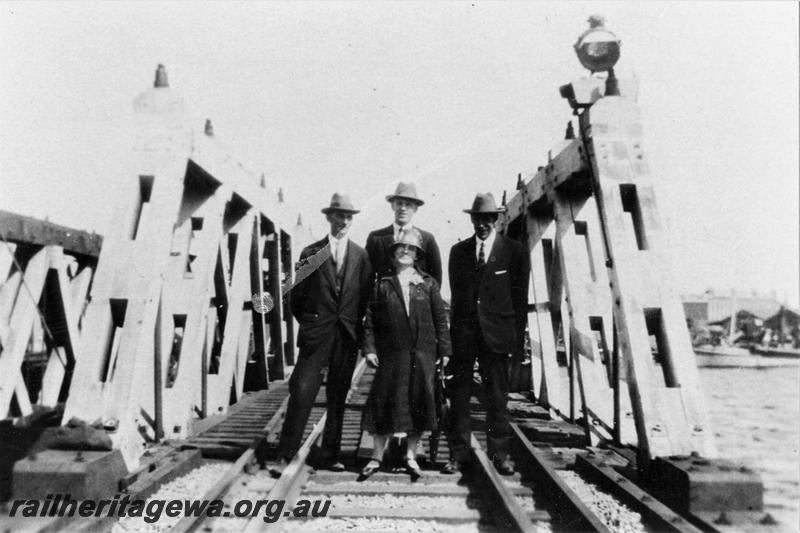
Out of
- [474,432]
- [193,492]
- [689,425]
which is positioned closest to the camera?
[689,425]

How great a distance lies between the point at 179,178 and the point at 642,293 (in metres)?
3.39

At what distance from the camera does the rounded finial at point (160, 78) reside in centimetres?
456

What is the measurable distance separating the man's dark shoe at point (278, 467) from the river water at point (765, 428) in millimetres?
3329

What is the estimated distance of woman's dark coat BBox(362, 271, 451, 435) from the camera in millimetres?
4250

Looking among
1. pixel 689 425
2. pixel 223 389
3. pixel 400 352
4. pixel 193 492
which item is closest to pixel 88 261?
pixel 223 389

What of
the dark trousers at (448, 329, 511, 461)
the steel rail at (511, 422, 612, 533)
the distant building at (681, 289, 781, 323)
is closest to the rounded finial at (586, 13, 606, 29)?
the dark trousers at (448, 329, 511, 461)

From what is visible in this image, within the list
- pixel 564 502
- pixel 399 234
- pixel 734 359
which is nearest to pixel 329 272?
pixel 399 234

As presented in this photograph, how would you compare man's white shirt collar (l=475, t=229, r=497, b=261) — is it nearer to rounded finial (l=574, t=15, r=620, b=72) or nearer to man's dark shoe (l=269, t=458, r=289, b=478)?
rounded finial (l=574, t=15, r=620, b=72)

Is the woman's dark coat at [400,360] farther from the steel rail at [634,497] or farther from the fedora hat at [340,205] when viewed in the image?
the steel rail at [634,497]

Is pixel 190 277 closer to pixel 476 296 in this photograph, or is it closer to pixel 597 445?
pixel 476 296

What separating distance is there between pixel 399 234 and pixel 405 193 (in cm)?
34

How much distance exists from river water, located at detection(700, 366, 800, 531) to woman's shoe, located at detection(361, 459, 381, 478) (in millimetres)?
2670

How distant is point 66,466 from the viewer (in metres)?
3.28

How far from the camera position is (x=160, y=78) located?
457 cm
